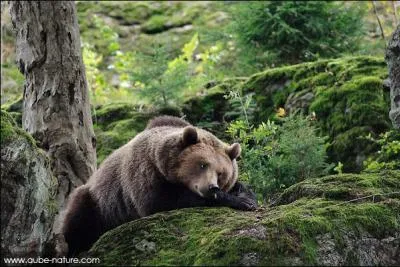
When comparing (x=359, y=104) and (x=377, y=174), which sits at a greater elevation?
(x=377, y=174)

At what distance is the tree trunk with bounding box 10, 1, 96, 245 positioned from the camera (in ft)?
24.8

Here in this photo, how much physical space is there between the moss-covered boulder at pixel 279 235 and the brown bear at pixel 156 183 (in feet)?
2.22

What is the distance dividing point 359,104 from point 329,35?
3121mm

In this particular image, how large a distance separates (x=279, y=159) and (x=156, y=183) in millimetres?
1740

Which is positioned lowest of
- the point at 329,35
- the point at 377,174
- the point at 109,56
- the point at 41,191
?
the point at 109,56

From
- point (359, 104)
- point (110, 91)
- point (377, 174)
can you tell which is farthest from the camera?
point (110, 91)

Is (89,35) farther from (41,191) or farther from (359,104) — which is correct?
(41,191)

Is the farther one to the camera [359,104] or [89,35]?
[89,35]

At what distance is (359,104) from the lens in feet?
26.7

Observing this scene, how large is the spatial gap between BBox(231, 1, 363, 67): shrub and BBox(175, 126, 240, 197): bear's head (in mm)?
4802

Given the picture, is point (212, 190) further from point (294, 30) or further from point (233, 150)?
point (294, 30)

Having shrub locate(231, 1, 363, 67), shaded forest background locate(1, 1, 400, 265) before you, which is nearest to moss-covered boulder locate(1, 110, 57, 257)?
shaded forest background locate(1, 1, 400, 265)

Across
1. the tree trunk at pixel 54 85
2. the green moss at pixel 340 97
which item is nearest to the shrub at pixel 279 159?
the green moss at pixel 340 97

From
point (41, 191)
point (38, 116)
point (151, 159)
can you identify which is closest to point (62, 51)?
point (38, 116)
